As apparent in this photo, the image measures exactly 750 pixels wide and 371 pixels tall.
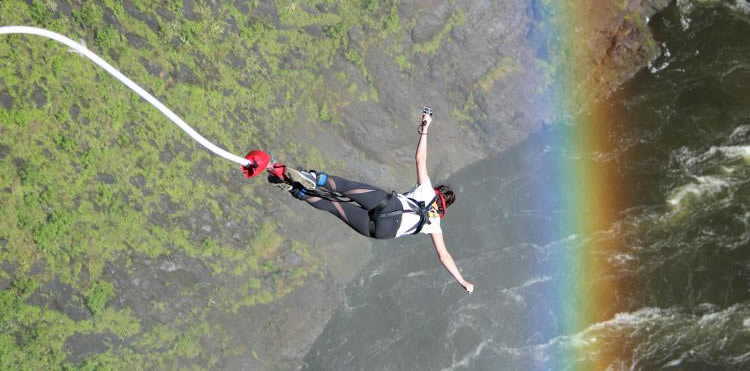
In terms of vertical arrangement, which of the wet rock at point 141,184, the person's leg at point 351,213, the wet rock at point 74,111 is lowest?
the person's leg at point 351,213

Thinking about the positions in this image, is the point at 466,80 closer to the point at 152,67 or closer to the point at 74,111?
the point at 152,67

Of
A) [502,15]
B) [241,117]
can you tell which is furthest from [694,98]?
[241,117]

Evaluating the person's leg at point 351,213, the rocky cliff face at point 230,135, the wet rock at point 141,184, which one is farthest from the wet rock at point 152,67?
the person's leg at point 351,213

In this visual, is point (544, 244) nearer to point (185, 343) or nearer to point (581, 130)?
point (581, 130)

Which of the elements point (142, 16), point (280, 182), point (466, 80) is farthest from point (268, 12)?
point (280, 182)

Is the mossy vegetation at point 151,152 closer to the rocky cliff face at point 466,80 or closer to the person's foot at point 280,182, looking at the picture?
the rocky cliff face at point 466,80

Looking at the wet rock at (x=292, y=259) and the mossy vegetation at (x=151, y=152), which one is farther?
the wet rock at (x=292, y=259)

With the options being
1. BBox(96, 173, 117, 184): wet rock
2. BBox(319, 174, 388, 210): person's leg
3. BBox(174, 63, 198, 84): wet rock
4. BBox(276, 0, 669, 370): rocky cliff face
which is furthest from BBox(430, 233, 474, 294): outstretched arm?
BBox(174, 63, 198, 84): wet rock

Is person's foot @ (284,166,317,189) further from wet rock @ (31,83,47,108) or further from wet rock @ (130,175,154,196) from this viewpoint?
wet rock @ (31,83,47,108)
